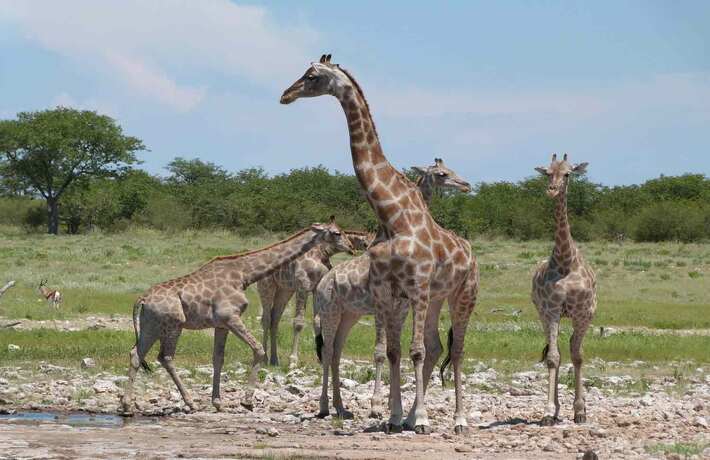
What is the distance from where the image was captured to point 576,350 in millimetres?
14531

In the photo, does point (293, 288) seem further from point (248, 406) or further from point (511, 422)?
point (511, 422)

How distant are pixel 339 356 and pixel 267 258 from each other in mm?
2131

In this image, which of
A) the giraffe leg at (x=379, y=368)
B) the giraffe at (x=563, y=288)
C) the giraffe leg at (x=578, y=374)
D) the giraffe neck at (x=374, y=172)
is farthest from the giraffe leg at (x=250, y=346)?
the giraffe leg at (x=578, y=374)

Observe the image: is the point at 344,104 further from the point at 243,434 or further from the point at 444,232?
the point at 243,434

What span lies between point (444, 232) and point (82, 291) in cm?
2120

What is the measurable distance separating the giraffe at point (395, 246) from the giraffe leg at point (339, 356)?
144 centimetres

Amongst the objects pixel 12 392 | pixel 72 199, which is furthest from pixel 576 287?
pixel 72 199

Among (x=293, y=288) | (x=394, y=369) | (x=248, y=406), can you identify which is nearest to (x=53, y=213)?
(x=293, y=288)

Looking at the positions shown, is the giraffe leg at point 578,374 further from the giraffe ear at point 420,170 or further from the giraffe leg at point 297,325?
the giraffe leg at point 297,325

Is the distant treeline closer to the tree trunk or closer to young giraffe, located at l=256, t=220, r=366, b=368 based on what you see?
the tree trunk

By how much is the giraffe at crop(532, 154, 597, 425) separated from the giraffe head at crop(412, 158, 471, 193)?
37.7 inches

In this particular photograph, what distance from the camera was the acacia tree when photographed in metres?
74.2

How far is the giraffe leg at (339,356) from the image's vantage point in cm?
1473

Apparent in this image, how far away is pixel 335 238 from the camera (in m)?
17.1
